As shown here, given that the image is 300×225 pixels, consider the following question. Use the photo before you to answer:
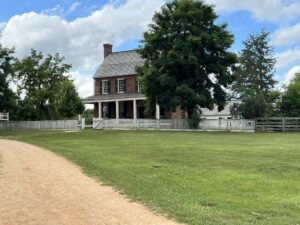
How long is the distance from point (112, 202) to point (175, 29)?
36687mm

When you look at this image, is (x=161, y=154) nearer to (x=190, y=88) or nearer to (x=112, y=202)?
(x=112, y=202)

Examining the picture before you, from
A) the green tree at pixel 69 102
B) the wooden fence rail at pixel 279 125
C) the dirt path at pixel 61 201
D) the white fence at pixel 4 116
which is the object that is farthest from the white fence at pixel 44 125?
the dirt path at pixel 61 201

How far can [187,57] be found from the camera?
146 ft

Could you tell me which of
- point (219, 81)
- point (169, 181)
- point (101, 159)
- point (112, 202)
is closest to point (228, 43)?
point (219, 81)

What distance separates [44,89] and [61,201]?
5095 centimetres

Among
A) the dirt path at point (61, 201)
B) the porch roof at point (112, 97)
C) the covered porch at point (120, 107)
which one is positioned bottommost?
the dirt path at point (61, 201)

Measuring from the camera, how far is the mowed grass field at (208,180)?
1014 centimetres

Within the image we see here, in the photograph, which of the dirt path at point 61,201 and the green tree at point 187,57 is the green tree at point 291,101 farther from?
the dirt path at point 61,201

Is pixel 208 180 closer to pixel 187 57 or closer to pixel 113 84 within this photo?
pixel 187 57

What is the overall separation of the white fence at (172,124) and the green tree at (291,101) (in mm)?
7991

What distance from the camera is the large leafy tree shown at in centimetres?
6053

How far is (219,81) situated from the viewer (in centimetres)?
4681

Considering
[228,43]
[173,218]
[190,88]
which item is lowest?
[173,218]

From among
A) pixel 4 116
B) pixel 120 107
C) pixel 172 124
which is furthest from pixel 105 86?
pixel 172 124
